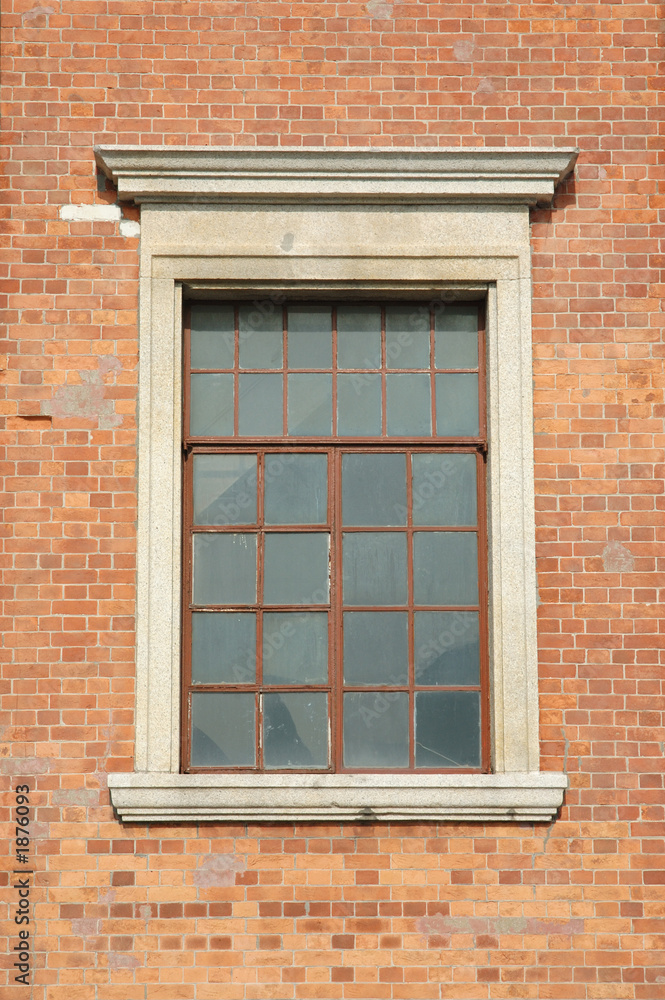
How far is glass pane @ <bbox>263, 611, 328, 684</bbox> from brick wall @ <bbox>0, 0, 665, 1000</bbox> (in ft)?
2.32

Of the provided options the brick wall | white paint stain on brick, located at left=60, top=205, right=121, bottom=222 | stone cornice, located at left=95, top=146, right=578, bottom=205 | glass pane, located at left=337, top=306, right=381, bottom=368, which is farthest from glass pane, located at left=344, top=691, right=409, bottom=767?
white paint stain on brick, located at left=60, top=205, right=121, bottom=222

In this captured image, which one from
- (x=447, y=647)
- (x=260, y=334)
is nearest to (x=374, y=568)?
(x=447, y=647)

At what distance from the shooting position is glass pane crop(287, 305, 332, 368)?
5.69m

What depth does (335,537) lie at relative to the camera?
5551 millimetres

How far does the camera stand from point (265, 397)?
5.67 metres

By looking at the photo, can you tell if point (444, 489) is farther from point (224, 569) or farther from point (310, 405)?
point (224, 569)

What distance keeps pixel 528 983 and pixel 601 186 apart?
4.04m

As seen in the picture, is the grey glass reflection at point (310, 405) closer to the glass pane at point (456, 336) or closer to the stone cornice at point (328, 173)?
the glass pane at point (456, 336)

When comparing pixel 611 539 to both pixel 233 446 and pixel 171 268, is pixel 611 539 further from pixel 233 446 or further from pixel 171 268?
pixel 171 268

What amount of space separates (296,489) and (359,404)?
0.57 metres

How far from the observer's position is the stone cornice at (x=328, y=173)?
5480 mm

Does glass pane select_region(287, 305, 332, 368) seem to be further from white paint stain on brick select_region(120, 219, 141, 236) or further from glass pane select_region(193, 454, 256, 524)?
white paint stain on brick select_region(120, 219, 141, 236)

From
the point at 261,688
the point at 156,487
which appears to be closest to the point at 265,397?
the point at 156,487

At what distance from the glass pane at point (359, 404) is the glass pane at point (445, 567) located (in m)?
0.63
